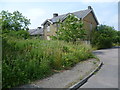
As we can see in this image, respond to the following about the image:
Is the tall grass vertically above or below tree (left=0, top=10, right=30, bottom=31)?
below

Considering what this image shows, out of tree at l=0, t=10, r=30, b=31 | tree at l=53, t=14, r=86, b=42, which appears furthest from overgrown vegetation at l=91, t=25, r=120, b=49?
tree at l=0, t=10, r=30, b=31

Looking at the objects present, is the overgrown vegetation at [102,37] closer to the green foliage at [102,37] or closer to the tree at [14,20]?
the green foliage at [102,37]

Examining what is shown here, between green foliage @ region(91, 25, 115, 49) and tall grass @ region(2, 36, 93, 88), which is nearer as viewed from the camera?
tall grass @ region(2, 36, 93, 88)

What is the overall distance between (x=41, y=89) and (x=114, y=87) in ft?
9.35

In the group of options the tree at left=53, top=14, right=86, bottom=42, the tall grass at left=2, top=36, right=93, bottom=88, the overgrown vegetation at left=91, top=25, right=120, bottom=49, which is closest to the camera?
the tall grass at left=2, top=36, right=93, bottom=88

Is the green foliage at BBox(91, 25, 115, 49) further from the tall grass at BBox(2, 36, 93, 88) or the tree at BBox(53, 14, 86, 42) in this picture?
the tall grass at BBox(2, 36, 93, 88)

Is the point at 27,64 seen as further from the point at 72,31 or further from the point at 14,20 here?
the point at 14,20

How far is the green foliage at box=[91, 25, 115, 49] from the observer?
24.5 meters

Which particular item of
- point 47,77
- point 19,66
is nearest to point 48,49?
point 47,77

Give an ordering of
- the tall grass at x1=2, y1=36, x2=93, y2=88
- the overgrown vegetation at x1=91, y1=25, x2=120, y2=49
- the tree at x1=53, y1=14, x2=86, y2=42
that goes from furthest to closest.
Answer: the overgrown vegetation at x1=91, y1=25, x2=120, y2=49 < the tree at x1=53, y1=14, x2=86, y2=42 < the tall grass at x1=2, y1=36, x2=93, y2=88

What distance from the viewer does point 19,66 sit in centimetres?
518

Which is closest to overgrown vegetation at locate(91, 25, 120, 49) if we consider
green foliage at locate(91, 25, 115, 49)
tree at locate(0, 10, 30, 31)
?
green foliage at locate(91, 25, 115, 49)

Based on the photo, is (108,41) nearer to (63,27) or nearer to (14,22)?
(63,27)

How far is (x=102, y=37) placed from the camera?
81.0ft
